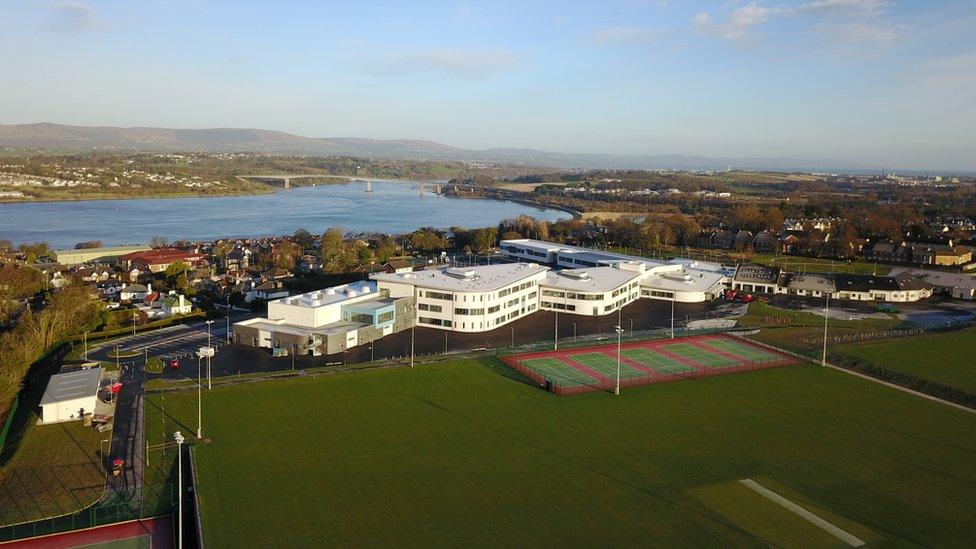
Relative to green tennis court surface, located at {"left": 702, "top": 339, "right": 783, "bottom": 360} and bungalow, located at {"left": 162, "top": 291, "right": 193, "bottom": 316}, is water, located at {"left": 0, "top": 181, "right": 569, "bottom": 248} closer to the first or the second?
bungalow, located at {"left": 162, "top": 291, "right": 193, "bottom": 316}

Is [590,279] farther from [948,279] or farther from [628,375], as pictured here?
[948,279]

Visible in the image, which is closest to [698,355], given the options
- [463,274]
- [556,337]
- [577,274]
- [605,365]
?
[605,365]

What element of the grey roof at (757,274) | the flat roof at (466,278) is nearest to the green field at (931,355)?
the grey roof at (757,274)

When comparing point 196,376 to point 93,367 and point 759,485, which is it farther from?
point 759,485

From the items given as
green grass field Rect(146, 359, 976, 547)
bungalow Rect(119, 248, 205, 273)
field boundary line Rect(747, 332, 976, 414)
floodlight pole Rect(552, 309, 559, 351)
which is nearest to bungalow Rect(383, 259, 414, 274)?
bungalow Rect(119, 248, 205, 273)

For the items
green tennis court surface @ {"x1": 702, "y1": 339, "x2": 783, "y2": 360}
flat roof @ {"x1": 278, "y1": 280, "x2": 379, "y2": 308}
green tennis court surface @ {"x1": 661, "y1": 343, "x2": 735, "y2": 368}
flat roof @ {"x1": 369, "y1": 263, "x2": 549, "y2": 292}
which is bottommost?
green tennis court surface @ {"x1": 661, "y1": 343, "x2": 735, "y2": 368}

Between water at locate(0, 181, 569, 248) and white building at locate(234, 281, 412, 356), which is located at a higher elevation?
water at locate(0, 181, 569, 248)

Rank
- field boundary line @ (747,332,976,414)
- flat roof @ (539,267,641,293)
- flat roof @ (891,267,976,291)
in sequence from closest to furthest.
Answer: field boundary line @ (747,332,976,414) → flat roof @ (539,267,641,293) → flat roof @ (891,267,976,291)

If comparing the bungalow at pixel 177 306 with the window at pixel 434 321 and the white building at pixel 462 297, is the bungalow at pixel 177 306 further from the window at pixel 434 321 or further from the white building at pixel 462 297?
the window at pixel 434 321
